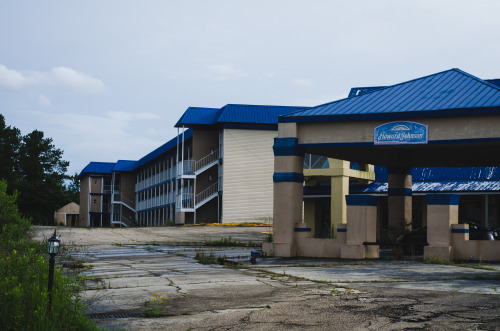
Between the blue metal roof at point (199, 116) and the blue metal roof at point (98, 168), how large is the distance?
31819mm

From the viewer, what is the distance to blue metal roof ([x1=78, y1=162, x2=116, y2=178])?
81000mm

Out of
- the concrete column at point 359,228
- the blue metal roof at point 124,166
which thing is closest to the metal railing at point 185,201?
the blue metal roof at point 124,166

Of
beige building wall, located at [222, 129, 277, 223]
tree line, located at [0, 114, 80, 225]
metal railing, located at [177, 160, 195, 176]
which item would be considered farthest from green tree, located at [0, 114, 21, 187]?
beige building wall, located at [222, 129, 277, 223]

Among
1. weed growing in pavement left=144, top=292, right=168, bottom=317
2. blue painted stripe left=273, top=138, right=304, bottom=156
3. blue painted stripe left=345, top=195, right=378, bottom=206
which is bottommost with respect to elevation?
weed growing in pavement left=144, top=292, right=168, bottom=317

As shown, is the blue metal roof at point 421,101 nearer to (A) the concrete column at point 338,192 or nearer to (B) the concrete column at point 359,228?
(B) the concrete column at point 359,228

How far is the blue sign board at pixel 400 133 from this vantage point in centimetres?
2119

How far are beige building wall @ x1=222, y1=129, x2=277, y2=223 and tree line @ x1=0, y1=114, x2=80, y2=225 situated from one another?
34728mm

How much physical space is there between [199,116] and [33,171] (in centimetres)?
3838

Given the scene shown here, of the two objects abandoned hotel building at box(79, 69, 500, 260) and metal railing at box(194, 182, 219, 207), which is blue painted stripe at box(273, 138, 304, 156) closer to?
abandoned hotel building at box(79, 69, 500, 260)

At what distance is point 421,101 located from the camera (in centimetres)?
2227

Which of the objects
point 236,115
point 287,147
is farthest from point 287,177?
point 236,115

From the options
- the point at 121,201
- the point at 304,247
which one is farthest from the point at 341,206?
the point at 121,201

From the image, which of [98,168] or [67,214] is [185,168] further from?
[67,214]

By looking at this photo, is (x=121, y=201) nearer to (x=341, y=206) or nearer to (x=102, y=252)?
(x=341, y=206)
